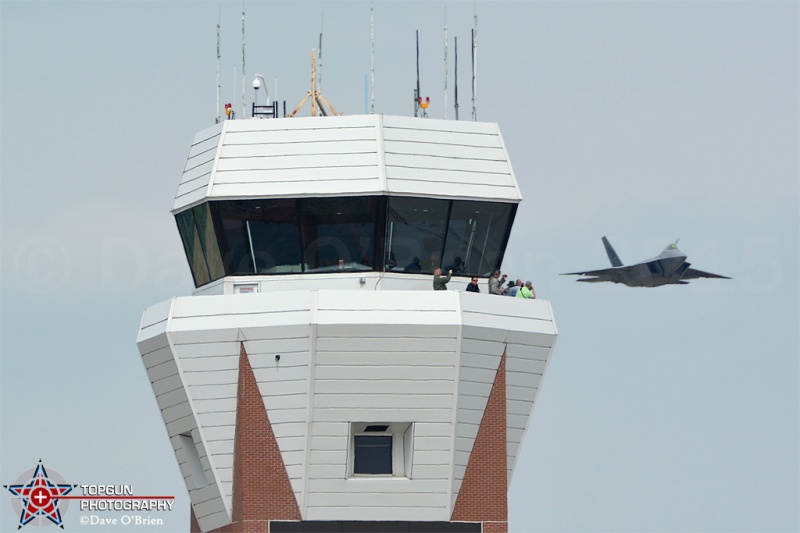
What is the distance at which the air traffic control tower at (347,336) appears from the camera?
164 ft

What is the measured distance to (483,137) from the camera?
54.2 metres

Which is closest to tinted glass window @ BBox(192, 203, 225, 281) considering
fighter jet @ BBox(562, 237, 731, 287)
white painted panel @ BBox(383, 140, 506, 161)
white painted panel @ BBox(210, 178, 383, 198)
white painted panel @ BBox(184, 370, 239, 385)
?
white painted panel @ BBox(210, 178, 383, 198)

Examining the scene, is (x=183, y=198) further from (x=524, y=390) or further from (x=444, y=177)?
(x=524, y=390)

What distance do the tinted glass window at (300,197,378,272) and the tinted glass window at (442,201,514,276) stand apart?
2.26m

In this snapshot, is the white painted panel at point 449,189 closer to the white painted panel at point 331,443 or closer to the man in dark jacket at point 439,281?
the man in dark jacket at point 439,281

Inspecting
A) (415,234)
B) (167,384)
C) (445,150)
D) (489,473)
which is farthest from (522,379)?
(167,384)

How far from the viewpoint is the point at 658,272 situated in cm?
9150

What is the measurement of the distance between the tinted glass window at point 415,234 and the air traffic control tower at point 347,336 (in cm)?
4

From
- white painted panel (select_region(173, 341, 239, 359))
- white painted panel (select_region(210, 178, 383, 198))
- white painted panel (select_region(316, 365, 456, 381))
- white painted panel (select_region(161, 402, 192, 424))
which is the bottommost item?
white painted panel (select_region(161, 402, 192, 424))

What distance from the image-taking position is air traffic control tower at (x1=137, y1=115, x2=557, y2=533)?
5003 centimetres

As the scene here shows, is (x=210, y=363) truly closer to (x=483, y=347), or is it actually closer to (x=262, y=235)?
(x=262, y=235)

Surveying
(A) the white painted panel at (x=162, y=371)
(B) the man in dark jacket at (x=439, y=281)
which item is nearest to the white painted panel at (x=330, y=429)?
(A) the white painted panel at (x=162, y=371)

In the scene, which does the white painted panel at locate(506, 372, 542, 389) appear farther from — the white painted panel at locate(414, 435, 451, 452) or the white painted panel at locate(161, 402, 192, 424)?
the white painted panel at locate(161, 402, 192, 424)

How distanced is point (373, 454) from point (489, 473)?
3124mm
